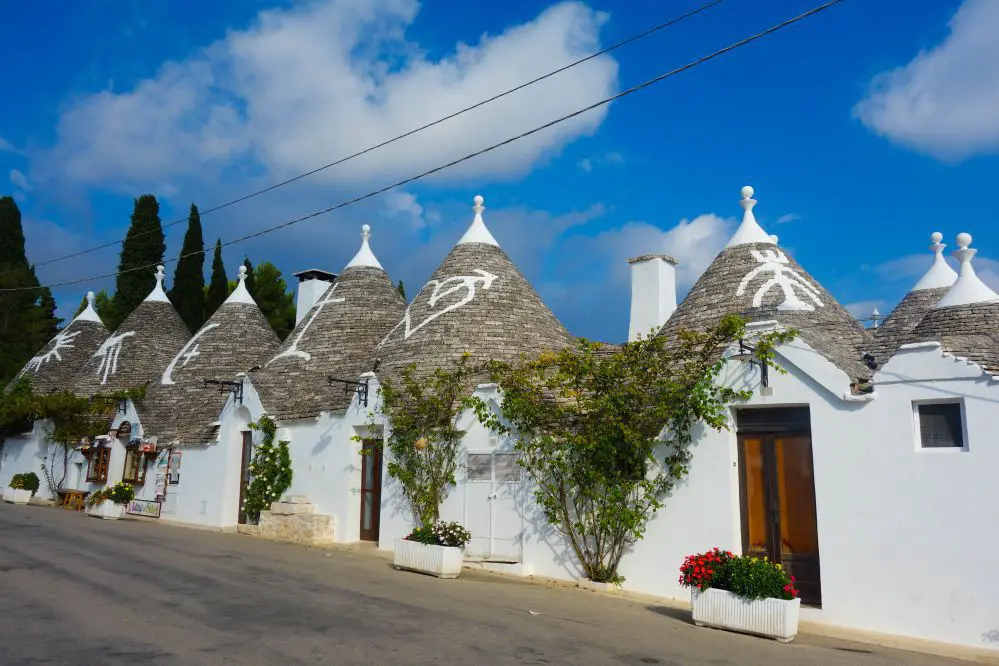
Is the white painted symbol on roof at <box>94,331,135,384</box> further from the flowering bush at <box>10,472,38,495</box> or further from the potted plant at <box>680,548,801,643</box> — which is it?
the potted plant at <box>680,548,801,643</box>

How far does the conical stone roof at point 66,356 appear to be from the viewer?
31219 mm

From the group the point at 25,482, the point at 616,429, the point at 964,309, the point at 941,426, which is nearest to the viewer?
the point at 941,426

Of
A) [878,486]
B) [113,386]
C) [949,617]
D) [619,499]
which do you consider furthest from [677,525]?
[113,386]

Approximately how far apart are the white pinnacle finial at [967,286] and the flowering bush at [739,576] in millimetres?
7162

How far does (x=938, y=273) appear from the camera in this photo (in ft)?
61.4

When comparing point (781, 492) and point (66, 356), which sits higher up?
point (66, 356)

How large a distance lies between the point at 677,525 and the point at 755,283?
599 cm

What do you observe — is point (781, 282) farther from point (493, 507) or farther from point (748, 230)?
point (493, 507)

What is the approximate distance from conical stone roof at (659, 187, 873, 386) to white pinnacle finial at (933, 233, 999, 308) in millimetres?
1881

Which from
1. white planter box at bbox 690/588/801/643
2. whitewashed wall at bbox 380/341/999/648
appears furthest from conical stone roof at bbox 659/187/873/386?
white planter box at bbox 690/588/801/643

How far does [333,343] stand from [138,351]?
1241cm

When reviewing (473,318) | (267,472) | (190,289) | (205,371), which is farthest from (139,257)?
(473,318)

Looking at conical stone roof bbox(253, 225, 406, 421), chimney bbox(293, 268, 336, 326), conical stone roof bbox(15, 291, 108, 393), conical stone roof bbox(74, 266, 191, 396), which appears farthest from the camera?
conical stone roof bbox(15, 291, 108, 393)

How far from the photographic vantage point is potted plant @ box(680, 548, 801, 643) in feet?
28.4
